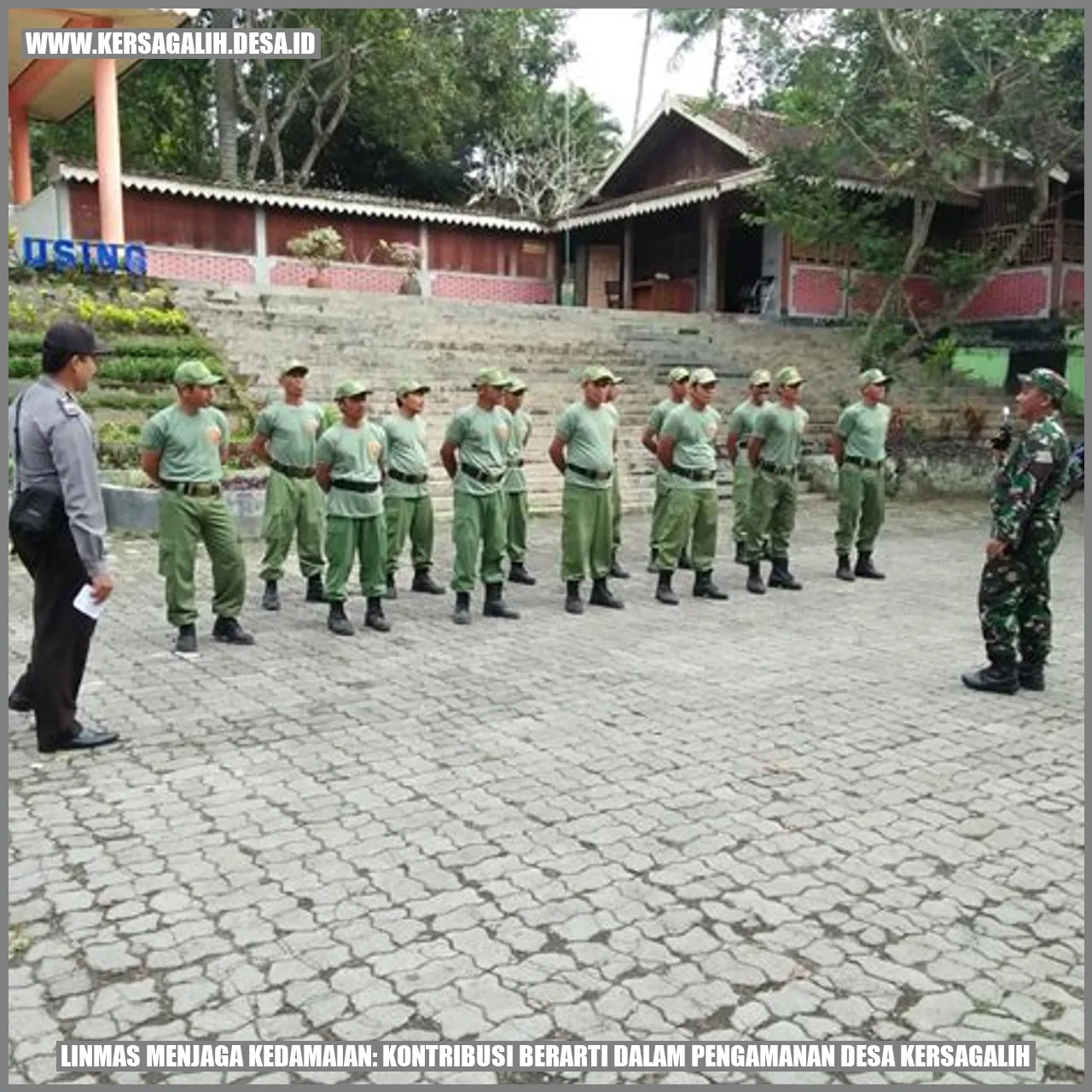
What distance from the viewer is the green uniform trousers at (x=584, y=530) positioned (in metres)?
7.57

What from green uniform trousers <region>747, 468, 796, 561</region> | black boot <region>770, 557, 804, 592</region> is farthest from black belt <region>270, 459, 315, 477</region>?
black boot <region>770, 557, 804, 592</region>

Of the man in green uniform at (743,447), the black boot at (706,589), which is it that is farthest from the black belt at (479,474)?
the man in green uniform at (743,447)

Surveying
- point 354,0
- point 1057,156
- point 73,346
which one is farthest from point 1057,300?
point 73,346

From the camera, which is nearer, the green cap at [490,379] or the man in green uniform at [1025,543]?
the man in green uniform at [1025,543]

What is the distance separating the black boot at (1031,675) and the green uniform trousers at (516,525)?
4009 millimetres

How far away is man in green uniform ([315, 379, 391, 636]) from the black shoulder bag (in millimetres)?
2431

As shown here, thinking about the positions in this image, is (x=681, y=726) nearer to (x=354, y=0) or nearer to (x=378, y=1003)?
(x=378, y=1003)

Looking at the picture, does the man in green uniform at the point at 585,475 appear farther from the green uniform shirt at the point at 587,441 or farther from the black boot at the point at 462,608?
the black boot at the point at 462,608

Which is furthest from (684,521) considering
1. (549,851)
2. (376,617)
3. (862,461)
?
(549,851)

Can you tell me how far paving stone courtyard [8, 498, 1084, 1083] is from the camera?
111 inches

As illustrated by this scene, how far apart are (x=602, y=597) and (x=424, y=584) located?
4.80ft

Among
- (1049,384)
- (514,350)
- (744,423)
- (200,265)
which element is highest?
(200,265)

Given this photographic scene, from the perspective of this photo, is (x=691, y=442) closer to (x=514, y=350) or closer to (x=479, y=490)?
(x=479, y=490)

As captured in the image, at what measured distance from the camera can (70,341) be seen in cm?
446
